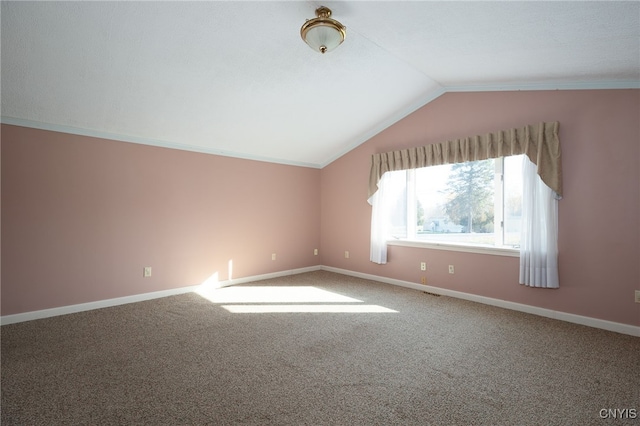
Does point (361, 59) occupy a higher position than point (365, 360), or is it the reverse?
point (361, 59)

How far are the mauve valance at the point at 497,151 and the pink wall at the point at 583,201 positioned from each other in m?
0.13

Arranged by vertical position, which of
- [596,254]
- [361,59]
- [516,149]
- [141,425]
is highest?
[361,59]

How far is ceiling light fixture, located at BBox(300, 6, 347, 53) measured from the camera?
2496mm

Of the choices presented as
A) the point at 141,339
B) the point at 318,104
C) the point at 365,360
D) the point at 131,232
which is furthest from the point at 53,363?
the point at 318,104

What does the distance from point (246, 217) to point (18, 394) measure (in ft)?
11.2

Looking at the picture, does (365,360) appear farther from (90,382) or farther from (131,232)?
(131,232)

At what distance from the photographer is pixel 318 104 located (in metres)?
4.17

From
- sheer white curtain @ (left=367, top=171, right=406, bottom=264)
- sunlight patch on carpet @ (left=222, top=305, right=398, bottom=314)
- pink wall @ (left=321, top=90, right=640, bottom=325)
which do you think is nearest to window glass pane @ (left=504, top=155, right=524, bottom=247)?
pink wall @ (left=321, top=90, right=640, bottom=325)

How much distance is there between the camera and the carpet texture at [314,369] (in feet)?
5.98

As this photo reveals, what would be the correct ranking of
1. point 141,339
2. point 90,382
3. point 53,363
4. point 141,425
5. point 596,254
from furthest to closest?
point 596,254 → point 141,339 → point 53,363 → point 90,382 → point 141,425

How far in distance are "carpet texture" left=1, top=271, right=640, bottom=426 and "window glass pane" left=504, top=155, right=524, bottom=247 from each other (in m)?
0.94

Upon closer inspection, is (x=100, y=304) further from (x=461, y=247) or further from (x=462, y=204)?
(x=462, y=204)

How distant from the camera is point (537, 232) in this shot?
346 centimetres

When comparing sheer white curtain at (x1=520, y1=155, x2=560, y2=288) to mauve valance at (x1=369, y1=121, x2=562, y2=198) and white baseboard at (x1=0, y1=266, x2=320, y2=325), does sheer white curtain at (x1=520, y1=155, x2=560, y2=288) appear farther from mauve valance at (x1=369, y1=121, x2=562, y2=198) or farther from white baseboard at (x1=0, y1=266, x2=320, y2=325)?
white baseboard at (x1=0, y1=266, x2=320, y2=325)
